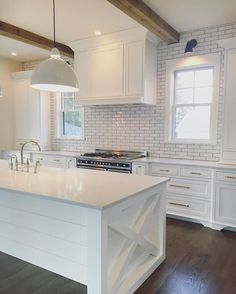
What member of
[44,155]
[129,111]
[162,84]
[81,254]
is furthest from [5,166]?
[162,84]

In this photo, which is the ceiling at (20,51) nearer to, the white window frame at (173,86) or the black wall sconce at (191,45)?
the white window frame at (173,86)

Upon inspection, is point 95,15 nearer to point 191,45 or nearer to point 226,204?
point 191,45

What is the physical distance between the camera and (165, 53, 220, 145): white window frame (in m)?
3.83

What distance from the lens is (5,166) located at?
10.2 feet

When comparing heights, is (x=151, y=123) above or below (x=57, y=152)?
above

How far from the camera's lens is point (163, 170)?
Answer: 3.84m

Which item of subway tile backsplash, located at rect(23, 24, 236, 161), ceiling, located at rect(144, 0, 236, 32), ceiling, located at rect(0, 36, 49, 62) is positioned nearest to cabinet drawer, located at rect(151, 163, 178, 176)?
subway tile backsplash, located at rect(23, 24, 236, 161)

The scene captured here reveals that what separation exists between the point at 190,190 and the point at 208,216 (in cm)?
42

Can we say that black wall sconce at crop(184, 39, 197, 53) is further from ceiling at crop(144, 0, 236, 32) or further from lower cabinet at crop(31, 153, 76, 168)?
lower cabinet at crop(31, 153, 76, 168)

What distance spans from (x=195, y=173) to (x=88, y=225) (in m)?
2.28

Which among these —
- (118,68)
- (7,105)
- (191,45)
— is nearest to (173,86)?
(191,45)

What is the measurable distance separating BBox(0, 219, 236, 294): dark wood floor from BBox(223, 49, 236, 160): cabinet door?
1.32 meters

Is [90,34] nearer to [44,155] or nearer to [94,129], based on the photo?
[94,129]

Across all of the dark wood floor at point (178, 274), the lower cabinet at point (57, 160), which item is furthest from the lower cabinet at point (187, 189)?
the lower cabinet at point (57, 160)
